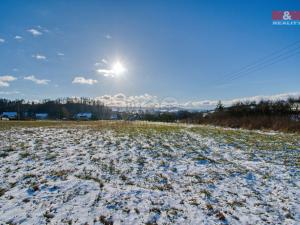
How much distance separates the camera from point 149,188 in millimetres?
5062

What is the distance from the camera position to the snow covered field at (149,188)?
3.81 metres

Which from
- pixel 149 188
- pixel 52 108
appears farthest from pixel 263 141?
pixel 52 108

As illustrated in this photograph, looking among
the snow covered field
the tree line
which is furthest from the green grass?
the tree line

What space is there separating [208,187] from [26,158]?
6.93m

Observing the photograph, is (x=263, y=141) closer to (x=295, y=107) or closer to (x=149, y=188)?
(x=149, y=188)

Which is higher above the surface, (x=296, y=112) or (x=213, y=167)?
(x=296, y=112)

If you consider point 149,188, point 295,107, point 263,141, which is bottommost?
point 149,188

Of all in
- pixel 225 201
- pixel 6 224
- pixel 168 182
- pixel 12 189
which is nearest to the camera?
pixel 6 224

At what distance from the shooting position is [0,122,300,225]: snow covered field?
12.5 ft

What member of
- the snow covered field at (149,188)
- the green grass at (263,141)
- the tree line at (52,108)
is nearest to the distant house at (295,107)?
the green grass at (263,141)

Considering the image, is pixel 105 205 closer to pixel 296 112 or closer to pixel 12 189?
pixel 12 189

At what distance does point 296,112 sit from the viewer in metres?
30.5

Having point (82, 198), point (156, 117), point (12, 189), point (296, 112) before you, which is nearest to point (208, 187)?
point (82, 198)

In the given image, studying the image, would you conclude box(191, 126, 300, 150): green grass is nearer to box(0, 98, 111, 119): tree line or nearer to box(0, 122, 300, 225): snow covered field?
box(0, 122, 300, 225): snow covered field
